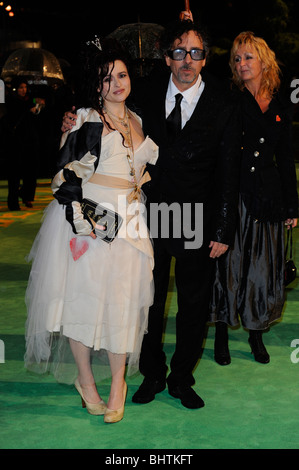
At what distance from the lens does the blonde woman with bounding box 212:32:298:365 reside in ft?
14.3

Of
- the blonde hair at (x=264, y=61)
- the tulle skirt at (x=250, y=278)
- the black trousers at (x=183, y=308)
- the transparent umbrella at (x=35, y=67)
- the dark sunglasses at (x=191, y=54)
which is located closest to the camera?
the dark sunglasses at (x=191, y=54)

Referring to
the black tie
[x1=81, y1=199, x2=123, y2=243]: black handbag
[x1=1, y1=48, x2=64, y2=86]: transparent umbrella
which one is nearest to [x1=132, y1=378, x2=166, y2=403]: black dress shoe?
[x1=81, y1=199, x2=123, y2=243]: black handbag

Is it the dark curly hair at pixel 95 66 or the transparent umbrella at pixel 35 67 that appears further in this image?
the transparent umbrella at pixel 35 67

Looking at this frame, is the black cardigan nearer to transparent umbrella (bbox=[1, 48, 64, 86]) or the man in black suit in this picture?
the man in black suit

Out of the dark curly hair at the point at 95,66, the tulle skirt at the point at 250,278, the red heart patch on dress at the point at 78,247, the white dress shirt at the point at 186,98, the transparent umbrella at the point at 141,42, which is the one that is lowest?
the tulle skirt at the point at 250,278

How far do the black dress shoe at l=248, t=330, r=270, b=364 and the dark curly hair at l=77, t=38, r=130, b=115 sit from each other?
1889mm

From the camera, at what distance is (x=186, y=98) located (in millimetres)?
3615

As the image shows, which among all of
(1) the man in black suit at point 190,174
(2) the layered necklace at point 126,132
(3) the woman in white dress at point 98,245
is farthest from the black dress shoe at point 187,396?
(2) the layered necklace at point 126,132

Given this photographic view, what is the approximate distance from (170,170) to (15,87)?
7802 mm

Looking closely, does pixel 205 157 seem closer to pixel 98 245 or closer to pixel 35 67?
pixel 98 245

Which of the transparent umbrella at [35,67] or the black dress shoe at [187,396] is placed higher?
the transparent umbrella at [35,67]

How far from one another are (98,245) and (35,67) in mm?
16119

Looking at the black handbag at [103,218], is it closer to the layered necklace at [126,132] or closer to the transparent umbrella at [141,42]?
the layered necklace at [126,132]

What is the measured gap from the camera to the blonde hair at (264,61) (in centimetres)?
431
